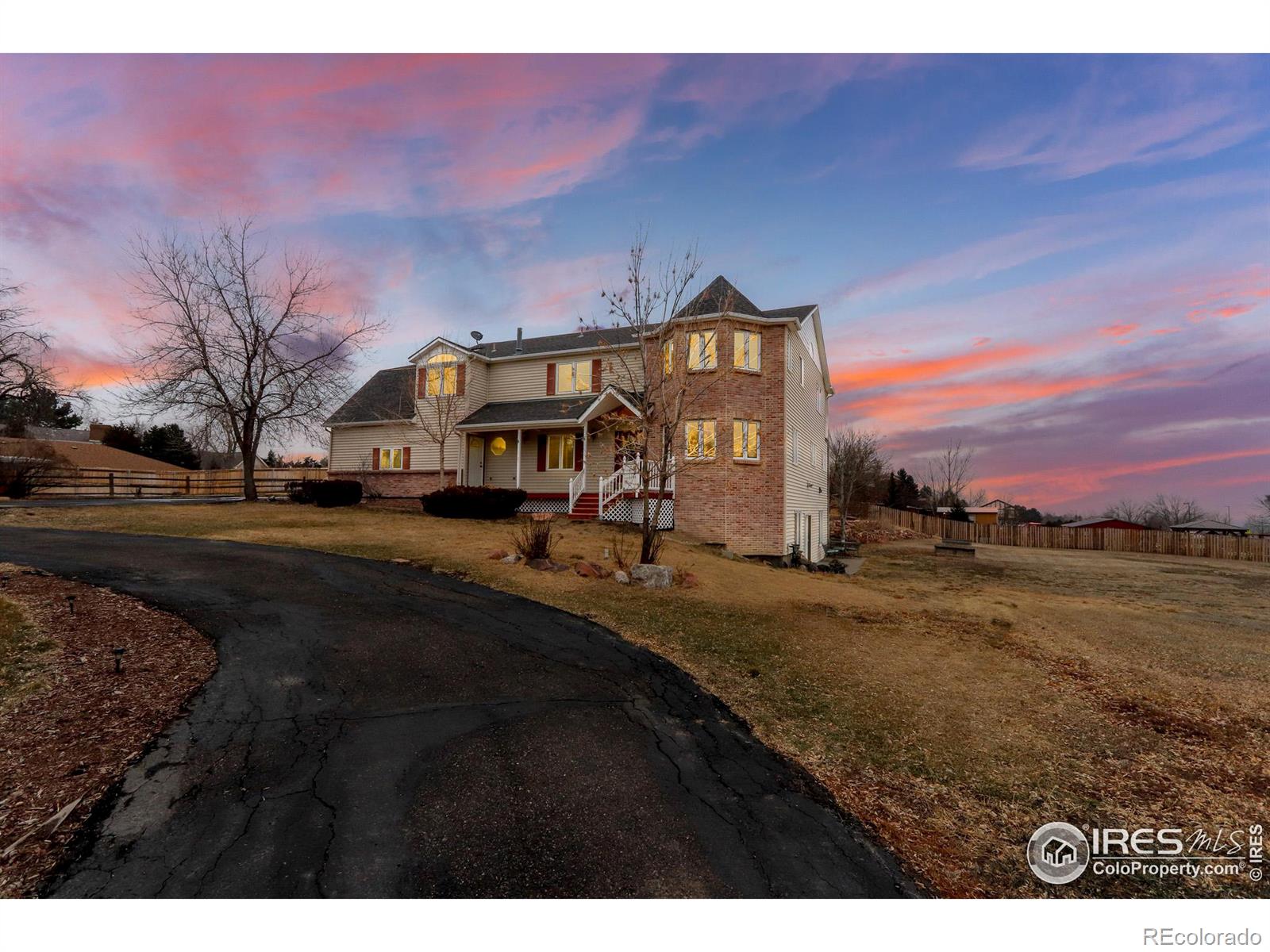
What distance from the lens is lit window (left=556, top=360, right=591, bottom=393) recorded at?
75.8 feet

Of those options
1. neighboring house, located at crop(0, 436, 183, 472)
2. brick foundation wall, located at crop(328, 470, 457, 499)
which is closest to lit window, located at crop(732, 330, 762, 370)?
brick foundation wall, located at crop(328, 470, 457, 499)

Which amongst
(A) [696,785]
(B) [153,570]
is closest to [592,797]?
(A) [696,785]

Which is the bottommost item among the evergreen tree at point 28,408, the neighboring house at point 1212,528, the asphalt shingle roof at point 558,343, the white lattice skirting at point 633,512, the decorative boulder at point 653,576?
the decorative boulder at point 653,576

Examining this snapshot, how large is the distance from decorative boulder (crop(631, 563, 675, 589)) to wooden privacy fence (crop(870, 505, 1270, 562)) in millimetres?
34298

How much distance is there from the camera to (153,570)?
9383mm

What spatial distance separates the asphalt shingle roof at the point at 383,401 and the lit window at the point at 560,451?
24.2 feet

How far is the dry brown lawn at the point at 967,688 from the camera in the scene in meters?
3.83

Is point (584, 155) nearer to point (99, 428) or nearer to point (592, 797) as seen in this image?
point (592, 797)

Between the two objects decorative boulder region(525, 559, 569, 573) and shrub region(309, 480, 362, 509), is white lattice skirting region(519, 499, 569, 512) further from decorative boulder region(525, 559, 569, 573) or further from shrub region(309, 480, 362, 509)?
decorative boulder region(525, 559, 569, 573)

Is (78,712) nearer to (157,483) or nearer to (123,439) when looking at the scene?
(157,483)

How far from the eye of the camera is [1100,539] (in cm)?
3216

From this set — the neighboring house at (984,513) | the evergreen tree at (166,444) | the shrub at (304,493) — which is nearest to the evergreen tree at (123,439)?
the evergreen tree at (166,444)

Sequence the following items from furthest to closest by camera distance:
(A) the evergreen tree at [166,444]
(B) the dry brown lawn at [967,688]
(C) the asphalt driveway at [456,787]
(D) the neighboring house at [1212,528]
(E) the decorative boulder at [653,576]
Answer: (A) the evergreen tree at [166,444] → (D) the neighboring house at [1212,528] → (E) the decorative boulder at [653,576] → (B) the dry brown lawn at [967,688] → (C) the asphalt driveway at [456,787]

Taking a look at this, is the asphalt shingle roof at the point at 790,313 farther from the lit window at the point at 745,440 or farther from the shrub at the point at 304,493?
the shrub at the point at 304,493
